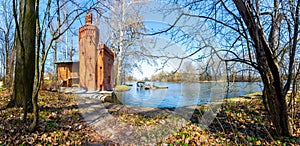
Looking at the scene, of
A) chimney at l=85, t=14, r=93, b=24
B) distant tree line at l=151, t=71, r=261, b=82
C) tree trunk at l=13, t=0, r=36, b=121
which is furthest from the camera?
chimney at l=85, t=14, r=93, b=24

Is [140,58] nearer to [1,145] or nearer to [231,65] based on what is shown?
[231,65]

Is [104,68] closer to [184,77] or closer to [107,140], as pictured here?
[184,77]

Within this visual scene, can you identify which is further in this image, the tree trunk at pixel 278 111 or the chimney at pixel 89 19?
the chimney at pixel 89 19

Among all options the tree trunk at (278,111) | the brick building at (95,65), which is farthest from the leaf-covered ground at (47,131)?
the brick building at (95,65)

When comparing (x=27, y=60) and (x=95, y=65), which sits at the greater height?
(x=95, y=65)

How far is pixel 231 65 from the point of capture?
328 cm

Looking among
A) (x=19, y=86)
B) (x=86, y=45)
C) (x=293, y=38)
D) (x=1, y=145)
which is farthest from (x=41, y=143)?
(x=86, y=45)

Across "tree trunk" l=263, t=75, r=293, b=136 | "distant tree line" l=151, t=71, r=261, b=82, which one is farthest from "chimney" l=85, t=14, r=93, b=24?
"tree trunk" l=263, t=75, r=293, b=136

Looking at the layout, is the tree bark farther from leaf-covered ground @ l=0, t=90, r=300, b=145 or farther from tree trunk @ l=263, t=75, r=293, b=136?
leaf-covered ground @ l=0, t=90, r=300, b=145

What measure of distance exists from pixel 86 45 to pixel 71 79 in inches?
193

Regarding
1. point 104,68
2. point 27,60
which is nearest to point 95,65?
point 104,68

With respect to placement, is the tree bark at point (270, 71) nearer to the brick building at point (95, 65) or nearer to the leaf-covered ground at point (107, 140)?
the leaf-covered ground at point (107, 140)

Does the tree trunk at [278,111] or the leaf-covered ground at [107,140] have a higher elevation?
the tree trunk at [278,111]

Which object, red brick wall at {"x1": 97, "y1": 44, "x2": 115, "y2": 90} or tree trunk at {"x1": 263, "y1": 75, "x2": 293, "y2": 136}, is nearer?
tree trunk at {"x1": 263, "y1": 75, "x2": 293, "y2": 136}
